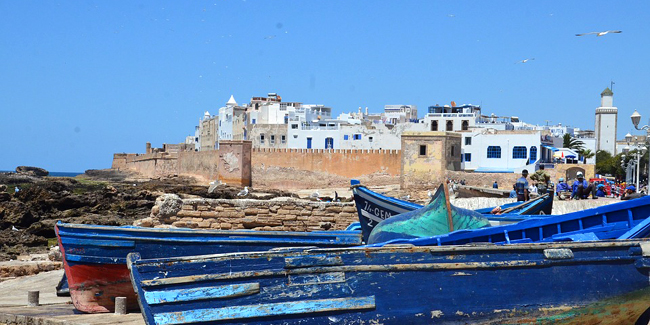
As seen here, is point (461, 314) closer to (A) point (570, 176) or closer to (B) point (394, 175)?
(A) point (570, 176)

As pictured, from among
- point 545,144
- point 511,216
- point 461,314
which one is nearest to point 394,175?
point 545,144

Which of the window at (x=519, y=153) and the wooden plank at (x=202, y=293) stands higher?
the window at (x=519, y=153)

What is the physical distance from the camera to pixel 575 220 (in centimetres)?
700

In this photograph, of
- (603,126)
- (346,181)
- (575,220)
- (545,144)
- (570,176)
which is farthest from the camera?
(603,126)

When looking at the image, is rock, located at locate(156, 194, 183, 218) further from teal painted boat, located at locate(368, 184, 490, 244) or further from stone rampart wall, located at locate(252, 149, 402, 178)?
stone rampart wall, located at locate(252, 149, 402, 178)

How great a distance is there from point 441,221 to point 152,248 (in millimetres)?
2734

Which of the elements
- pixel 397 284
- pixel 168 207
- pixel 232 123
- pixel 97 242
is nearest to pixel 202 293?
pixel 397 284

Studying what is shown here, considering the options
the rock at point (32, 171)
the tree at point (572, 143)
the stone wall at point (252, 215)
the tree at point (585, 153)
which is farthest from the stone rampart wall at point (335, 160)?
the stone wall at point (252, 215)

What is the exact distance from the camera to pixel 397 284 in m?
5.39

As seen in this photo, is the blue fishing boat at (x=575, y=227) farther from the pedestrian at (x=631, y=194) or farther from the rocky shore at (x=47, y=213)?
the rocky shore at (x=47, y=213)

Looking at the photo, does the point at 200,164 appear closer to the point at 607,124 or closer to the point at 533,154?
the point at 533,154

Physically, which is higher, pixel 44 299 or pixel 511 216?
pixel 511 216

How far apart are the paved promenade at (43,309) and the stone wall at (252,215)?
155 centimetres

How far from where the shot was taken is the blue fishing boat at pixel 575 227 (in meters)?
6.66
